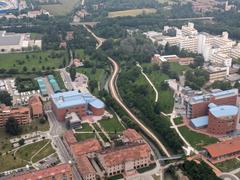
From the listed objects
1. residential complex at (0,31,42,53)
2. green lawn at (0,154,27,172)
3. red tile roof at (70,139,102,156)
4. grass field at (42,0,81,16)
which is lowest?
green lawn at (0,154,27,172)

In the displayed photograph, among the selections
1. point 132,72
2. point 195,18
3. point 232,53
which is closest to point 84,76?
point 132,72

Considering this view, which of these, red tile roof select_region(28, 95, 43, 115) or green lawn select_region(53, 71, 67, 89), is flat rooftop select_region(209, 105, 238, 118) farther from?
green lawn select_region(53, 71, 67, 89)

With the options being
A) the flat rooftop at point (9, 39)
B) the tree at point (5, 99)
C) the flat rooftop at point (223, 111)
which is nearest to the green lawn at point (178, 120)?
the flat rooftop at point (223, 111)

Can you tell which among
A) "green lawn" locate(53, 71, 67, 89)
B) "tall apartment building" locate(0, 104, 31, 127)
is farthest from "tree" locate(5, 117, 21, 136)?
"green lawn" locate(53, 71, 67, 89)

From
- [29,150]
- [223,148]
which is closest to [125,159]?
[223,148]

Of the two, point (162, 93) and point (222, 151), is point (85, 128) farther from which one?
point (222, 151)

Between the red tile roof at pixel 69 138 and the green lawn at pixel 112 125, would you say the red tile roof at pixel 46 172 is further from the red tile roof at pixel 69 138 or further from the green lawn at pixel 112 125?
the green lawn at pixel 112 125
